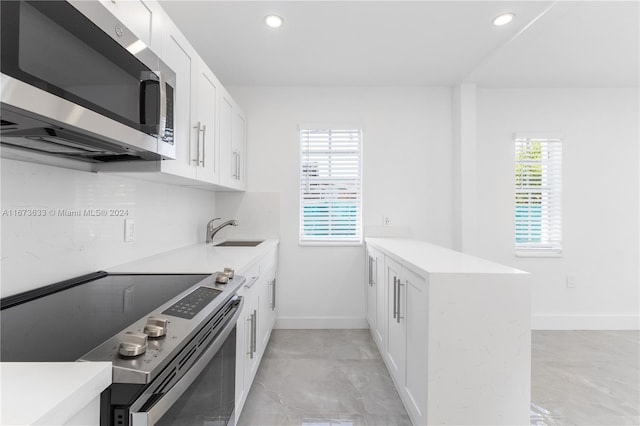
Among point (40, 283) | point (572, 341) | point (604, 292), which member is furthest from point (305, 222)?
point (604, 292)

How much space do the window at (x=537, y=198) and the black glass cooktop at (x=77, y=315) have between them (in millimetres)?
3348

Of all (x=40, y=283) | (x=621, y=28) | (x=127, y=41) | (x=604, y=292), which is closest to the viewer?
(x=127, y=41)

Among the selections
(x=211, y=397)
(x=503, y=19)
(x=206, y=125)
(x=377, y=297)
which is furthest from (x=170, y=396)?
(x=503, y=19)

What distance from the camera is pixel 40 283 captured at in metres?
1.14

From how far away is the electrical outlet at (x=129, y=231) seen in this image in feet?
5.42

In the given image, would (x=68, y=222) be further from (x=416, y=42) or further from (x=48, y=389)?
(x=416, y=42)

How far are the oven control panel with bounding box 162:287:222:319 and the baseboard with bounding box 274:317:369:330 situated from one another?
7.24ft

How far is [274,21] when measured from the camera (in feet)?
7.02

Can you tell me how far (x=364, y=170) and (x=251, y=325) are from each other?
2.00 meters

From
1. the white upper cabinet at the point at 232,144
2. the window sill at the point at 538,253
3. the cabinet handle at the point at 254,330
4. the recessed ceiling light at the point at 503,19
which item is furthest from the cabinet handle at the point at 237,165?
the window sill at the point at 538,253

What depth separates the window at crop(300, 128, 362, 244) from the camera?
3277 mm

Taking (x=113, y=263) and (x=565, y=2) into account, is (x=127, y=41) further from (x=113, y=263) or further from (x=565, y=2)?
(x=565, y=2)

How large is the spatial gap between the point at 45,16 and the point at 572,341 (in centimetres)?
409

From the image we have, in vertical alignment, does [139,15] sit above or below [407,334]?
above
